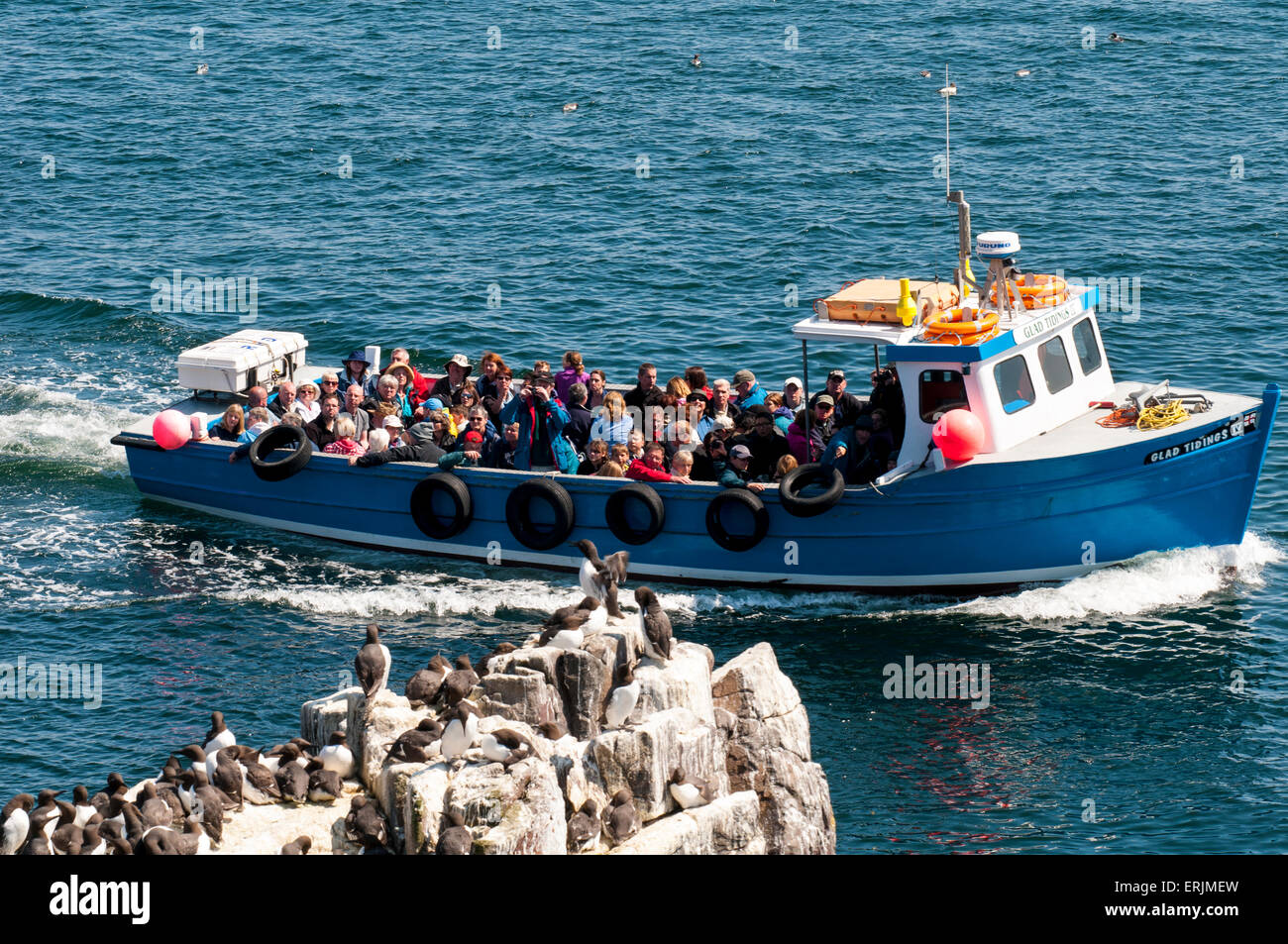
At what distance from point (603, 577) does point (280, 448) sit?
8647 millimetres

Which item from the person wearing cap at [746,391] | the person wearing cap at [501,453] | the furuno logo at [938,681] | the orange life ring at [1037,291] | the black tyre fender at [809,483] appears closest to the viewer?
the furuno logo at [938,681]

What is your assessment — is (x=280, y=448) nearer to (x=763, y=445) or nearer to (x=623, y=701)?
(x=763, y=445)

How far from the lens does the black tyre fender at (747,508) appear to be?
20.9 metres

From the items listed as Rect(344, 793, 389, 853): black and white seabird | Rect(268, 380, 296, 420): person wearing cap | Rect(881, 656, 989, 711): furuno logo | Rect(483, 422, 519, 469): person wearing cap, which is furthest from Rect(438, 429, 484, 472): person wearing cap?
Rect(344, 793, 389, 853): black and white seabird

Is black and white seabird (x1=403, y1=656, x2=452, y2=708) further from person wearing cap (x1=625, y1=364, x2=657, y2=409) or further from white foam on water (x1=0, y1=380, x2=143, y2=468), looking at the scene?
white foam on water (x1=0, y1=380, x2=143, y2=468)

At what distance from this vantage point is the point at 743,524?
69.6ft

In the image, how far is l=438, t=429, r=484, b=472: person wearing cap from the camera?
22.3 meters

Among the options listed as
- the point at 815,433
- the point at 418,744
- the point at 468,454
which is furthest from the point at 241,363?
the point at 418,744

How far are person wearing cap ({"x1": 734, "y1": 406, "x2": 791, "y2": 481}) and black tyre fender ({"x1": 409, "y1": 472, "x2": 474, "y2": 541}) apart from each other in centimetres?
373

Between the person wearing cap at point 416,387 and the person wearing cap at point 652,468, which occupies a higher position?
the person wearing cap at point 416,387

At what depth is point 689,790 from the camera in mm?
14609

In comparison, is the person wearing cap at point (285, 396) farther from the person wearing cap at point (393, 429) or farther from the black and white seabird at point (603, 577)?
the black and white seabird at point (603, 577)

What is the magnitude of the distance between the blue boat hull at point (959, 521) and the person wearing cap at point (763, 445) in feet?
2.18

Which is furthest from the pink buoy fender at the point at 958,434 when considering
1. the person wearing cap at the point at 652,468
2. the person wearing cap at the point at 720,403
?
the person wearing cap at the point at 652,468
